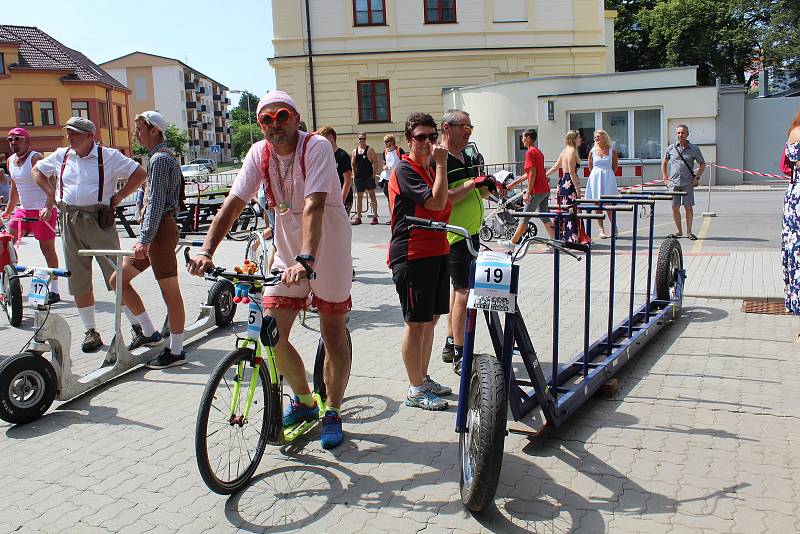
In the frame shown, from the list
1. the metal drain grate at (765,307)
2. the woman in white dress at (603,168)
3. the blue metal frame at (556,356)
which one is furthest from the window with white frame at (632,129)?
the blue metal frame at (556,356)

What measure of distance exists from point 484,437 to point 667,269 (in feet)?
14.1

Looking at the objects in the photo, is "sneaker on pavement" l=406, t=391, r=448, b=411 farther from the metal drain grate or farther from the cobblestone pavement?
the metal drain grate

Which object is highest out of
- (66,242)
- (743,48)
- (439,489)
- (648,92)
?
(743,48)

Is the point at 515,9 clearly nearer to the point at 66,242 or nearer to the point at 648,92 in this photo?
the point at 648,92

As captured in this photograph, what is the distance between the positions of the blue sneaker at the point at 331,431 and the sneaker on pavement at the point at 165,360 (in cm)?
221

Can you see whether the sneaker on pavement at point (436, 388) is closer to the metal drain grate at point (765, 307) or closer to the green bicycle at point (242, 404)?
the green bicycle at point (242, 404)

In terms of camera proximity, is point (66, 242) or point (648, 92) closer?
point (66, 242)

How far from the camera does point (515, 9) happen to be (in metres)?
33.7

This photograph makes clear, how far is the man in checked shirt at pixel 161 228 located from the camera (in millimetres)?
5934

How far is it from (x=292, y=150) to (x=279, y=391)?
1292mm

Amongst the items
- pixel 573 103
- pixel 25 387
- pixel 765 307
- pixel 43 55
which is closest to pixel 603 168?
pixel 765 307

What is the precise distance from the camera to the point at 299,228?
4270 mm

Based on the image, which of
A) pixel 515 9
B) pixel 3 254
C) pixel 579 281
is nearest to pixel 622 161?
pixel 515 9

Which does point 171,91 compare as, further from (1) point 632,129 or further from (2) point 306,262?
(2) point 306,262
